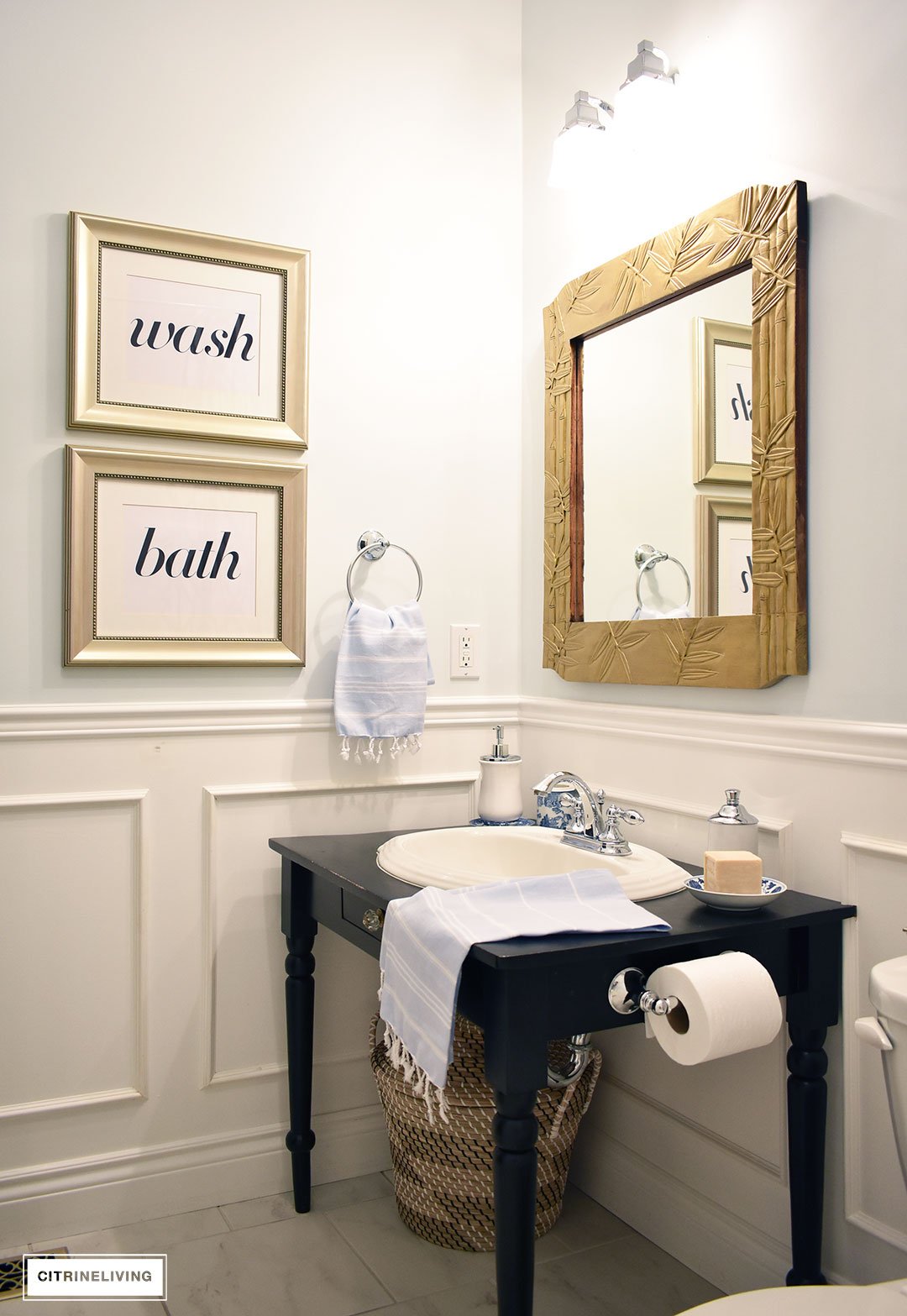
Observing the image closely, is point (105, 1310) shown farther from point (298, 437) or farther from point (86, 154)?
point (86, 154)

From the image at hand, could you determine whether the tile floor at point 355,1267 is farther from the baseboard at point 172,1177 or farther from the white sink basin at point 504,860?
the white sink basin at point 504,860

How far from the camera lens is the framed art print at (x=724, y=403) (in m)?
1.51

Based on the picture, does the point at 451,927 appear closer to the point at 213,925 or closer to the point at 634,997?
the point at 634,997

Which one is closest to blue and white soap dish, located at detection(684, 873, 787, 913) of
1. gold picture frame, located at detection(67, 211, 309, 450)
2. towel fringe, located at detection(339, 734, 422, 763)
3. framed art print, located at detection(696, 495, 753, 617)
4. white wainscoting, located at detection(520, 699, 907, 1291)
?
white wainscoting, located at detection(520, 699, 907, 1291)

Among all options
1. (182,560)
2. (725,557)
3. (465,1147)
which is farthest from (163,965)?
(725,557)

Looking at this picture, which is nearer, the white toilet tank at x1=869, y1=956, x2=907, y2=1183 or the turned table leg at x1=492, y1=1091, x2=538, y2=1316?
the white toilet tank at x1=869, y1=956, x2=907, y2=1183

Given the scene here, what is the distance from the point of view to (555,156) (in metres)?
1.87

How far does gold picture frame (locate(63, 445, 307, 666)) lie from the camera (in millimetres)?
1788

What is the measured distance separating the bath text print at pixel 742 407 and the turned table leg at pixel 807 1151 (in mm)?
885

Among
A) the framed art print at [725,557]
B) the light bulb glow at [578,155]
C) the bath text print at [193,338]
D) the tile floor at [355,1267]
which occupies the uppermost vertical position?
the light bulb glow at [578,155]

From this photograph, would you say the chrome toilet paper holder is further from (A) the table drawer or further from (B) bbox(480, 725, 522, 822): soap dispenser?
(B) bbox(480, 725, 522, 822): soap dispenser

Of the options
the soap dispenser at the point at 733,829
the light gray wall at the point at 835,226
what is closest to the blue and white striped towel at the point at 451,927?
the soap dispenser at the point at 733,829

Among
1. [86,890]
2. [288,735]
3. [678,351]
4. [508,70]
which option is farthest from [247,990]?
[508,70]

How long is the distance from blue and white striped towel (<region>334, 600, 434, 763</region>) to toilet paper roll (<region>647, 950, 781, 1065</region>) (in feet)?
2.91
